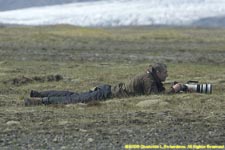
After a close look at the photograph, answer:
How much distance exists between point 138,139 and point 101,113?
196 centimetres

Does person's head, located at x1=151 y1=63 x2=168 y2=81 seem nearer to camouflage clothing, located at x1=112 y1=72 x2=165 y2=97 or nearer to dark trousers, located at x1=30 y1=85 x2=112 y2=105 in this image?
camouflage clothing, located at x1=112 y1=72 x2=165 y2=97

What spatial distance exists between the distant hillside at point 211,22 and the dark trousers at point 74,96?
128639mm

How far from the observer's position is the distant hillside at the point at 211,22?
138 m

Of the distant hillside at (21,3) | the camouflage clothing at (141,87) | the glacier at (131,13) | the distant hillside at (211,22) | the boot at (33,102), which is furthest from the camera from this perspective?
the distant hillside at (21,3)

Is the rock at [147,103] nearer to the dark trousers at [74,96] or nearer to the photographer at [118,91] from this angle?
the photographer at [118,91]

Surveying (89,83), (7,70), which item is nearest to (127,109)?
(89,83)

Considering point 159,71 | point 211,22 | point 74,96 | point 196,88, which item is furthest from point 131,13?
point 74,96

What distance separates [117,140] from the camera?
6887 millimetres

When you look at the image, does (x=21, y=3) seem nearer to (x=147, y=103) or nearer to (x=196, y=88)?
(x=196, y=88)

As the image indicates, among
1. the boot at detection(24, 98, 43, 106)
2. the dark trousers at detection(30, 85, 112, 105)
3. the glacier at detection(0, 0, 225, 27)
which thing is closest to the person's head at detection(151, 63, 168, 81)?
the dark trousers at detection(30, 85, 112, 105)

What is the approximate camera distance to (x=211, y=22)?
141 m

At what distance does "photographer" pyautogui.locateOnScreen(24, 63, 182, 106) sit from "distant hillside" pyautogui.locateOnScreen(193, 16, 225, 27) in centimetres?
12836

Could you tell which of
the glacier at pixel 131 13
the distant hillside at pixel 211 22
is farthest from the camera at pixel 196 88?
the distant hillside at pixel 211 22

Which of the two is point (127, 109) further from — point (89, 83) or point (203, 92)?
point (89, 83)
